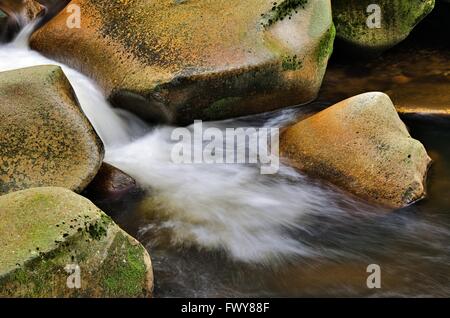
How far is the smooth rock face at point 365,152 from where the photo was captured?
5305 millimetres

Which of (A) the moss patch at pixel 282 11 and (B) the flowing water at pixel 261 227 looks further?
(A) the moss patch at pixel 282 11

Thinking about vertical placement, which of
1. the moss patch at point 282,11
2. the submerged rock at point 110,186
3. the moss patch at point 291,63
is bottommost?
the submerged rock at point 110,186

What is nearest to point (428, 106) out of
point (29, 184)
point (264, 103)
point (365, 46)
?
point (365, 46)

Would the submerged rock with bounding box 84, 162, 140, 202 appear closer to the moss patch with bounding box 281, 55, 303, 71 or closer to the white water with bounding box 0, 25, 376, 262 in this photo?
the white water with bounding box 0, 25, 376, 262

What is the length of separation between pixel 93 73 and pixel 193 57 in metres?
1.26

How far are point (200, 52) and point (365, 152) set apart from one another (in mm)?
2029

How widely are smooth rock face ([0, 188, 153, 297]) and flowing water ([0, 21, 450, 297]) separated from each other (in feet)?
1.53

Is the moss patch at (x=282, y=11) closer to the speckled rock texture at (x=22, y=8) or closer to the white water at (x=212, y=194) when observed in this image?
the white water at (x=212, y=194)

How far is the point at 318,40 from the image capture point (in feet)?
21.6

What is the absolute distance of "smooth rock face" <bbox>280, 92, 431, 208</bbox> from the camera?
209 inches

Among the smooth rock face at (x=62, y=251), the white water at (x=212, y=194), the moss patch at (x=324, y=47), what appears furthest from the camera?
the moss patch at (x=324, y=47)

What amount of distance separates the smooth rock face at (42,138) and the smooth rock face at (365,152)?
215 cm

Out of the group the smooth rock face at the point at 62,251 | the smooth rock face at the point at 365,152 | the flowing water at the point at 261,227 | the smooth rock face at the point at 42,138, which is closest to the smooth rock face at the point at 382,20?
the flowing water at the point at 261,227

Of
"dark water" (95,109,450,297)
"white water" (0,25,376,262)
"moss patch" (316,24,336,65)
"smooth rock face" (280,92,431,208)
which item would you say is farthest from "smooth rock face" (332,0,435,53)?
"dark water" (95,109,450,297)
